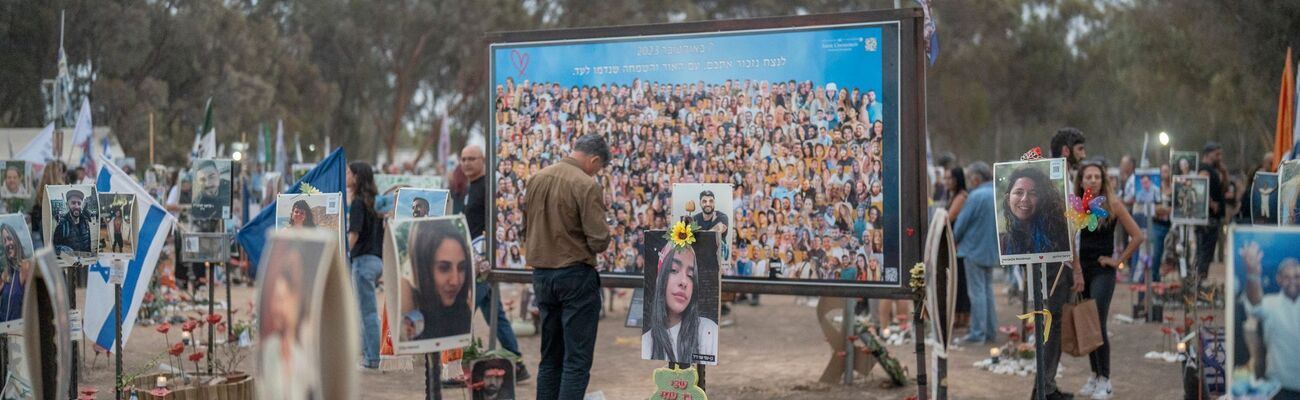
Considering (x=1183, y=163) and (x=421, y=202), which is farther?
(x=1183, y=163)

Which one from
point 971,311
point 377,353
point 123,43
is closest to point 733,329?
point 971,311

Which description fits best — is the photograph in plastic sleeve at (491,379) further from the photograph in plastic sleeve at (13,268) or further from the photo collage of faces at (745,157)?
the photograph in plastic sleeve at (13,268)

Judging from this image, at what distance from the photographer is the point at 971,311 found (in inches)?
466

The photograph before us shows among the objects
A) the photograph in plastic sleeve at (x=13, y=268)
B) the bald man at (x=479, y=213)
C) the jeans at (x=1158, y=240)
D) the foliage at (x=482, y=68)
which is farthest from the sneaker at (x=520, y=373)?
the foliage at (x=482, y=68)

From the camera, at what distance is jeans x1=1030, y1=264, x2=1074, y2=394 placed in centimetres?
754

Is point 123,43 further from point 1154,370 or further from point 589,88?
point 1154,370

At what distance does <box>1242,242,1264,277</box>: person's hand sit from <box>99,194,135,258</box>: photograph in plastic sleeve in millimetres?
5329

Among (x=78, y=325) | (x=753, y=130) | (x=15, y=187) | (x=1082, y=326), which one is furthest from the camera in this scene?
(x=15, y=187)

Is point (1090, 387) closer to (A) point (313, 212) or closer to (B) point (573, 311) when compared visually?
(B) point (573, 311)

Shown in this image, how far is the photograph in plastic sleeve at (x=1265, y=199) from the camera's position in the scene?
820 centimetres

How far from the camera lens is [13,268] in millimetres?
5332

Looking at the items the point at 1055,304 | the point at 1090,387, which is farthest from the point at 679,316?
the point at 1090,387

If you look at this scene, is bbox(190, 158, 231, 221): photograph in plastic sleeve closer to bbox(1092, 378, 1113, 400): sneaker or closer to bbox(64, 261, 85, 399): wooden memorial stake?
bbox(64, 261, 85, 399): wooden memorial stake

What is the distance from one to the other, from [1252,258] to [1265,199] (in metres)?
4.89
